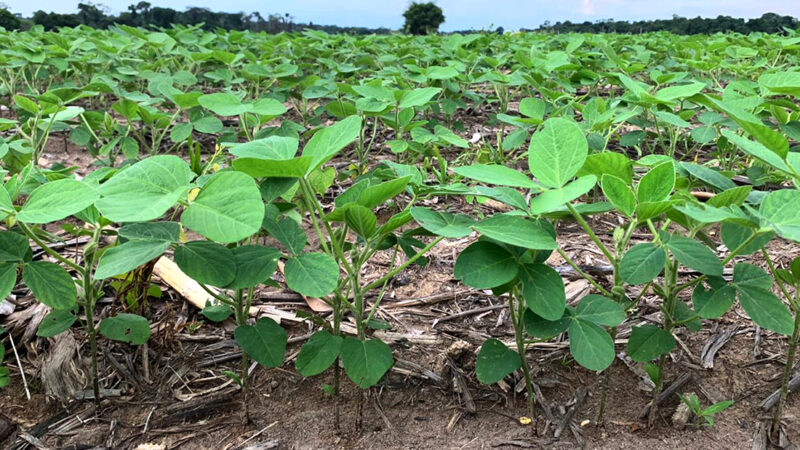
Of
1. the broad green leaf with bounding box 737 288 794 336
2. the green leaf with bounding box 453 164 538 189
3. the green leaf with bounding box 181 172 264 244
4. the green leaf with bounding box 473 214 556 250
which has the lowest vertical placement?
the broad green leaf with bounding box 737 288 794 336

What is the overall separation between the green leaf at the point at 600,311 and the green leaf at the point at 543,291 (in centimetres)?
9

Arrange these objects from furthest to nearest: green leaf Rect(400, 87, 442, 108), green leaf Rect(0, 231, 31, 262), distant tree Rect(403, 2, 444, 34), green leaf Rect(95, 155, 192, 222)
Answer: distant tree Rect(403, 2, 444, 34)
green leaf Rect(400, 87, 442, 108)
green leaf Rect(0, 231, 31, 262)
green leaf Rect(95, 155, 192, 222)

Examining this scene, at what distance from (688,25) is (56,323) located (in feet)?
42.1

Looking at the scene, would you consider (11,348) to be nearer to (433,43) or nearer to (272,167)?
(272,167)

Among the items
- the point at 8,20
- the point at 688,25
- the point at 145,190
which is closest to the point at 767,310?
the point at 145,190

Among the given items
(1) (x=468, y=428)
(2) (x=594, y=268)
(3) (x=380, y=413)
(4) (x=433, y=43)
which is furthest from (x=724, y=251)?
(4) (x=433, y=43)

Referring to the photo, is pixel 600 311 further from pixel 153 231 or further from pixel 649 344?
pixel 153 231

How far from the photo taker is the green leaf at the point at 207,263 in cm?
86

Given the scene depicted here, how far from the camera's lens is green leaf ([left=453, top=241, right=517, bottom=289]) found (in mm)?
853

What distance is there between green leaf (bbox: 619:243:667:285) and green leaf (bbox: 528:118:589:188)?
0.14m

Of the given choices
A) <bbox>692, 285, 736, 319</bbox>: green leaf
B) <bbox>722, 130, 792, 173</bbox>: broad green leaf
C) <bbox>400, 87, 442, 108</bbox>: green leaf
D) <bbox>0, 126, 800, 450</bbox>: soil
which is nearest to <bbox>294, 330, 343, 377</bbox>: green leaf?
<bbox>0, 126, 800, 450</bbox>: soil

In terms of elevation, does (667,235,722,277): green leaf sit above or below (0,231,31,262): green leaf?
above

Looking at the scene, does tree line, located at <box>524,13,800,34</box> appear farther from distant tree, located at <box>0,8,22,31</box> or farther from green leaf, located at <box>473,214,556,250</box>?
green leaf, located at <box>473,214,556,250</box>

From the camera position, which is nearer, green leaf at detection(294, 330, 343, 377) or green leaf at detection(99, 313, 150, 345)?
green leaf at detection(294, 330, 343, 377)
